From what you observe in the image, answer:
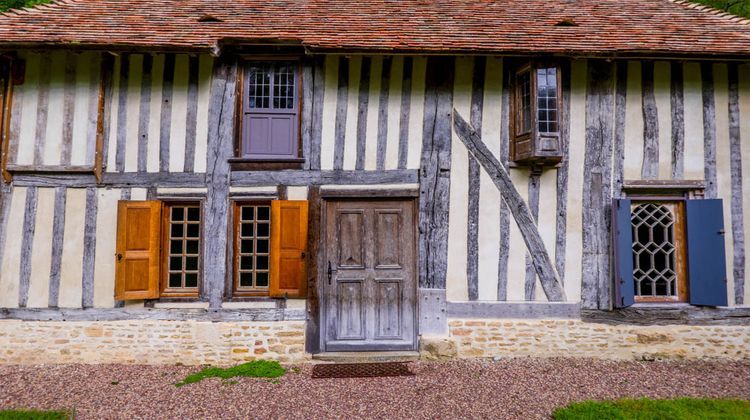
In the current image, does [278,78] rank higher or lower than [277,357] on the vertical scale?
higher

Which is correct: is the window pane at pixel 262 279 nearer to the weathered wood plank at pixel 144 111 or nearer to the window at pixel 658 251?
the weathered wood plank at pixel 144 111

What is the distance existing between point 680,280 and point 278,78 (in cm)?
613

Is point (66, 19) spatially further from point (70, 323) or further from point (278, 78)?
point (70, 323)

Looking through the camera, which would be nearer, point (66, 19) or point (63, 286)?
point (63, 286)

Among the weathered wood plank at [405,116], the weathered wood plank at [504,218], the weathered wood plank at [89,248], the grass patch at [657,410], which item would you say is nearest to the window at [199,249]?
the weathered wood plank at [89,248]

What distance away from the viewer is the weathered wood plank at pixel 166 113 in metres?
5.39

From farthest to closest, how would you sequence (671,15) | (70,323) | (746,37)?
(671,15) < (746,37) < (70,323)

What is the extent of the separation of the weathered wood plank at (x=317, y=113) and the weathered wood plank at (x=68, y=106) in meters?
3.14

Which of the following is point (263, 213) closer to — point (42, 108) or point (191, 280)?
point (191, 280)

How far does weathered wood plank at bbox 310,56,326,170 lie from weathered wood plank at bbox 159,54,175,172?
190 centimetres

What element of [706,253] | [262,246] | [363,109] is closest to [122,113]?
[262,246]

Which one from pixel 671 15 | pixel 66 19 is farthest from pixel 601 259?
pixel 66 19

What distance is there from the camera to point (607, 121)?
5.53 metres

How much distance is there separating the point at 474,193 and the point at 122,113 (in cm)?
482
